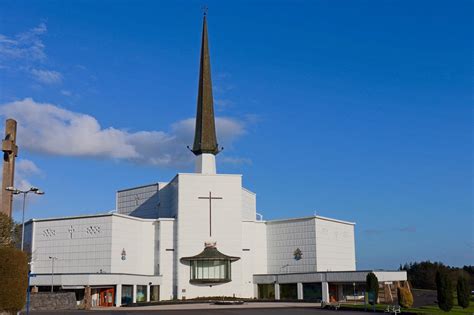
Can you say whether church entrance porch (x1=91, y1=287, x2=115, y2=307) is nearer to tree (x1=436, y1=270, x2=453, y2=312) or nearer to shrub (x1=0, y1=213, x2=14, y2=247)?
shrub (x1=0, y1=213, x2=14, y2=247)

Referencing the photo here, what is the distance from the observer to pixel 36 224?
65.6 m

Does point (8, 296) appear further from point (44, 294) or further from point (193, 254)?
point (193, 254)

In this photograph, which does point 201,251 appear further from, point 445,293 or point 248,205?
point 445,293

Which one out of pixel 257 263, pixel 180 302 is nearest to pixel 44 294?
Result: pixel 180 302

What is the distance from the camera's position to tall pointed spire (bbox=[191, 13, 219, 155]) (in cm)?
7081

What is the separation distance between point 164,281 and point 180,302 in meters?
6.02

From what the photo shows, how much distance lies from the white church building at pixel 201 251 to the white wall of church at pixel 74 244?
0.35ft

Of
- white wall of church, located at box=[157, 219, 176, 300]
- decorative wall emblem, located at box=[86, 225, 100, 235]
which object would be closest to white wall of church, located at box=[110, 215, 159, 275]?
white wall of church, located at box=[157, 219, 176, 300]

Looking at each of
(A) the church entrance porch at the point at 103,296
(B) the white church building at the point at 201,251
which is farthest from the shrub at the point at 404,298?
(A) the church entrance porch at the point at 103,296

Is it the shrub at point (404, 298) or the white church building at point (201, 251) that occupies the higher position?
the white church building at point (201, 251)

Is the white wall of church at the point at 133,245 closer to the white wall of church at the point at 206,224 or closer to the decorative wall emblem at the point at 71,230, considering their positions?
the white wall of church at the point at 206,224

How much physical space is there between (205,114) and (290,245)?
19.2 metres

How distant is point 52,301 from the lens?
48094mm

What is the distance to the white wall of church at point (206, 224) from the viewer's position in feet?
208
